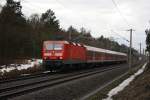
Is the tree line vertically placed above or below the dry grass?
above

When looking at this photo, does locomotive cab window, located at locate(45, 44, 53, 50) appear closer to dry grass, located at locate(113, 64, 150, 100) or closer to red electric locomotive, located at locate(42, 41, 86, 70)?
red electric locomotive, located at locate(42, 41, 86, 70)

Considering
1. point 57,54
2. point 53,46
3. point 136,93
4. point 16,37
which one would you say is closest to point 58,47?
point 53,46

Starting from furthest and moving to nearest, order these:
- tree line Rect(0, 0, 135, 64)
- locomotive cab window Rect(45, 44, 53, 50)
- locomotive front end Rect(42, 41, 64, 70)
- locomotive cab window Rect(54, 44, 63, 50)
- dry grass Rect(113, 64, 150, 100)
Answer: tree line Rect(0, 0, 135, 64) < locomotive cab window Rect(45, 44, 53, 50) < locomotive cab window Rect(54, 44, 63, 50) < locomotive front end Rect(42, 41, 64, 70) < dry grass Rect(113, 64, 150, 100)

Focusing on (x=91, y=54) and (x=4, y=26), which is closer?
(x=91, y=54)

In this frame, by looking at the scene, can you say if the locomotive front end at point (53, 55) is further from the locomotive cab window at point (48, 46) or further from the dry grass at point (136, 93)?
the dry grass at point (136, 93)

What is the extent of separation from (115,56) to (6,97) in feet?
208

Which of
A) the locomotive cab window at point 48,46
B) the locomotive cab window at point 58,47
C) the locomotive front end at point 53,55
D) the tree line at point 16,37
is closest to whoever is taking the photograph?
the locomotive front end at point 53,55

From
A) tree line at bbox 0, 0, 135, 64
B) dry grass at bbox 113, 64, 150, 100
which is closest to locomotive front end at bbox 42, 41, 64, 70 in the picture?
dry grass at bbox 113, 64, 150, 100

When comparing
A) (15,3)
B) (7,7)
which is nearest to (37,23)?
(15,3)

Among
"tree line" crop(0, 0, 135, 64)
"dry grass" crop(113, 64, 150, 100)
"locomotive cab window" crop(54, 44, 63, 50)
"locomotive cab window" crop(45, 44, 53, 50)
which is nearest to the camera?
"dry grass" crop(113, 64, 150, 100)

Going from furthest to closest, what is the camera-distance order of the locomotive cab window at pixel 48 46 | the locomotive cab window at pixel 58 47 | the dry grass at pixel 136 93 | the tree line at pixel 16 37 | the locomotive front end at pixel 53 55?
the tree line at pixel 16 37
the locomotive cab window at pixel 48 46
the locomotive cab window at pixel 58 47
the locomotive front end at pixel 53 55
the dry grass at pixel 136 93

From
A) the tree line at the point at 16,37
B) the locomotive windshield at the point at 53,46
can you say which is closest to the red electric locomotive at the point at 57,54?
the locomotive windshield at the point at 53,46

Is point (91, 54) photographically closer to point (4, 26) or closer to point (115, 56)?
point (4, 26)

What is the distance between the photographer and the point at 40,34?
260 ft
